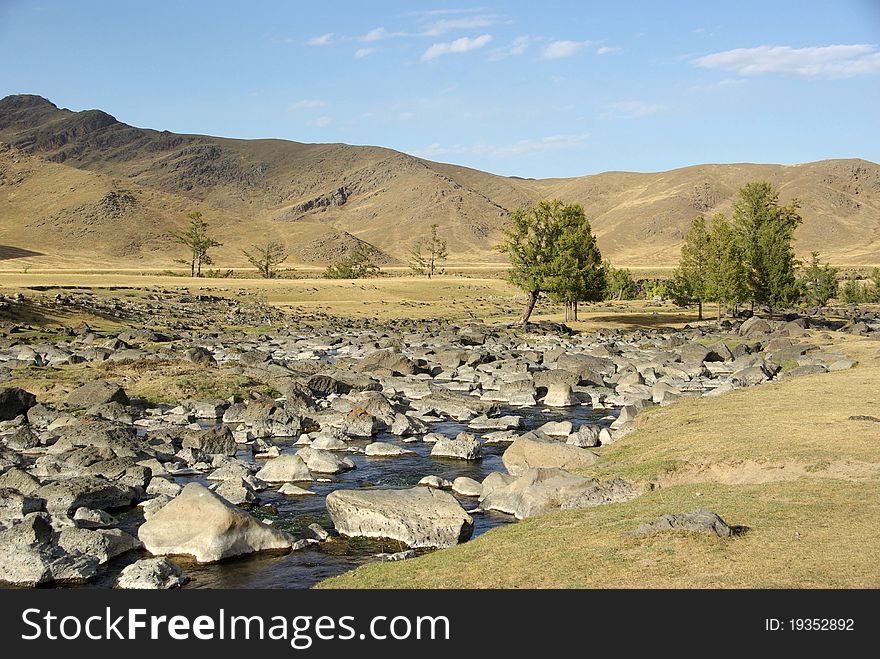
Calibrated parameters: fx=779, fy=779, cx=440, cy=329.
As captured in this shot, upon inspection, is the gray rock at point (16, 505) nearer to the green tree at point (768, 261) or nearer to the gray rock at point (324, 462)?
the gray rock at point (324, 462)

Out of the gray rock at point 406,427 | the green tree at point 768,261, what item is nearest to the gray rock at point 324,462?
the gray rock at point 406,427

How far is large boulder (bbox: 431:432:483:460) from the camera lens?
24.8m

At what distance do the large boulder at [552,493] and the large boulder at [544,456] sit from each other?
8.95 feet

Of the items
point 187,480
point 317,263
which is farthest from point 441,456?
point 317,263

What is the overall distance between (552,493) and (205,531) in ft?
24.6

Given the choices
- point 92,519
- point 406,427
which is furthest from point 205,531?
point 406,427

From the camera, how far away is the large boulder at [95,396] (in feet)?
99.1

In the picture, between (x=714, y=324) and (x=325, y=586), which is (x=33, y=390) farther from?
(x=714, y=324)

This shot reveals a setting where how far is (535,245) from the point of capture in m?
72.6

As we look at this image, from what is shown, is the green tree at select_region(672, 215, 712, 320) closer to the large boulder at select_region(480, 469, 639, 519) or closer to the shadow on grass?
the large boulder at select_region(480, 469, 639, 519)

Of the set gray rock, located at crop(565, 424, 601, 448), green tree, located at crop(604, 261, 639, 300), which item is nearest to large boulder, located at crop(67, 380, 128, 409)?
gray rock, located at crop(565, 424, 601, 448)

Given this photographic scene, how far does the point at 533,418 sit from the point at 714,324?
50709 millimetres

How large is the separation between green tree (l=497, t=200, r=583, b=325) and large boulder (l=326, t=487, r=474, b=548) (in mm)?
55034

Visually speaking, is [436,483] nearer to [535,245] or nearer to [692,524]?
[692,524]
